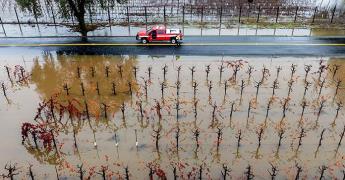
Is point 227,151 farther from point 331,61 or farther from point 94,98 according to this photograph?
point 331,61

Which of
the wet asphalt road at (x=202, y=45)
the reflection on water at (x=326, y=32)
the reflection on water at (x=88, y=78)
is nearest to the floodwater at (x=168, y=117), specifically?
the reflection on water at (x=88, y=78)

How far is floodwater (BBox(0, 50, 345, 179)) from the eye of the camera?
20.7 metres

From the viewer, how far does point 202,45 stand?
33.1 meters

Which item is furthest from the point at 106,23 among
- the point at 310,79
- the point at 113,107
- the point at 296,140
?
the point at 296,140

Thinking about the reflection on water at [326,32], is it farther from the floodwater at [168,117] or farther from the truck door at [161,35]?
the truck door at [161,35]

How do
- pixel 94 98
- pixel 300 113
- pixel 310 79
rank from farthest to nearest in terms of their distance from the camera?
1. pixel 310 79
2. pixel 94 98
3. pixel 300 113

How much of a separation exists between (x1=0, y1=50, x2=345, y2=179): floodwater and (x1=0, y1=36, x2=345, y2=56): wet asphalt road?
125 centimetres

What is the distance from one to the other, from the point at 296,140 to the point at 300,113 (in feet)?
9.25

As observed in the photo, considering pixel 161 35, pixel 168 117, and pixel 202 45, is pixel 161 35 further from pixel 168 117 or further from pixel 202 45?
pixel 168 117

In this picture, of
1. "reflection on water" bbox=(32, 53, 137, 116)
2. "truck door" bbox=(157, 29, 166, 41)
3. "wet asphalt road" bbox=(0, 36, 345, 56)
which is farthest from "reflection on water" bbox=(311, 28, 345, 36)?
"reflection on water" bbox=(32, 53, 137, 116)

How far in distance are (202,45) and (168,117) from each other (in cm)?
1097

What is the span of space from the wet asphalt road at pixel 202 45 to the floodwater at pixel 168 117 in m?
1.25

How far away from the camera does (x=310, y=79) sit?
1101 inches

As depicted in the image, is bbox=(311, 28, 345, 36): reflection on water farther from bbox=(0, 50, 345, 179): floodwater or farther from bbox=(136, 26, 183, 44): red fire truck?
bbox=(136, 26, 183, 44): red fire truck
